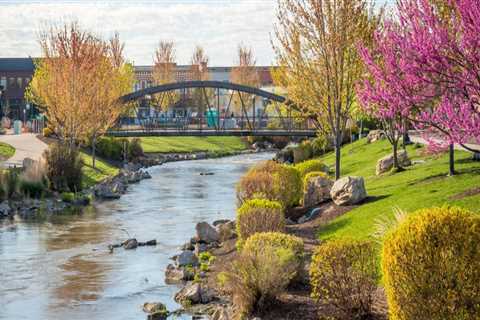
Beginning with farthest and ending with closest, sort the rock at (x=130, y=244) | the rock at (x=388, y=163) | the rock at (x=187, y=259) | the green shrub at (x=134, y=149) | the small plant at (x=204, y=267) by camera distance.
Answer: the green shrub at (x=134, y=149)
the rock at (x=388, y=163)
the rock at (x=130, y=244)
the rock at (x=187, y=259)
the small plant at (x=204, y=267)

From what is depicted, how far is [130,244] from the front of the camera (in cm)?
2991

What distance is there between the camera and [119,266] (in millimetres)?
26547

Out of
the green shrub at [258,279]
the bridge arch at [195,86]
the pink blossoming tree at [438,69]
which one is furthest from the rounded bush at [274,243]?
the bridge arch at [195,86]

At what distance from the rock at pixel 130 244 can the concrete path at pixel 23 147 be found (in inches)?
883

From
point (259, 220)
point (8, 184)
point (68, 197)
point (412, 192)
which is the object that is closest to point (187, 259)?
point (259, 220)

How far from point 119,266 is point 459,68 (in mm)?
13343

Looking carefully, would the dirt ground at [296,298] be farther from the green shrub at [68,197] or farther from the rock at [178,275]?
the green shrub at [68,197]

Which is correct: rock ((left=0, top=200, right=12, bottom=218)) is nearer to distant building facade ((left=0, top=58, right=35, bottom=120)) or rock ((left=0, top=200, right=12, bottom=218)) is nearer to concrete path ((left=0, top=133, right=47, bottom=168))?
concrete path ((left=0, top=133, right=47, bottom=168))

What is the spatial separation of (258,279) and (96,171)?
4213cm

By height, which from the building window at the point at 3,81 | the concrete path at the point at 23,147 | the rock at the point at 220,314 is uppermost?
the building window at the point at 3,81

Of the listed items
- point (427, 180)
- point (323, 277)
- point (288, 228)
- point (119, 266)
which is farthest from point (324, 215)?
point (323, 277)

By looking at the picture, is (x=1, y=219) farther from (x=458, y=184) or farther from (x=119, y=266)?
(x=458, y=184)

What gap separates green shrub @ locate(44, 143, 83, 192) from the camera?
46.7 meters

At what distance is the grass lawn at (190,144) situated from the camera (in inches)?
3441
